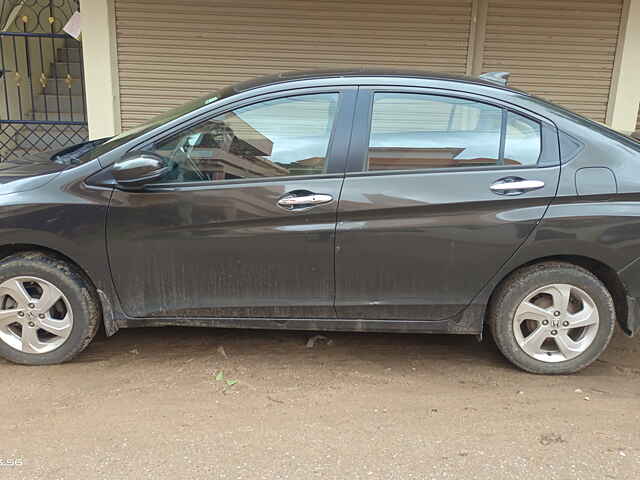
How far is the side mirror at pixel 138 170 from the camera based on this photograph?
304cm

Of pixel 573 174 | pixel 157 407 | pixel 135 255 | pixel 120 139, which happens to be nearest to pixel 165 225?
pixel 135 255

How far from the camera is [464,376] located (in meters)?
3.43

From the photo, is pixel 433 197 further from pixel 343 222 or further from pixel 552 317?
pixel 552 317

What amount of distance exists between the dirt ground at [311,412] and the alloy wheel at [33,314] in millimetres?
174

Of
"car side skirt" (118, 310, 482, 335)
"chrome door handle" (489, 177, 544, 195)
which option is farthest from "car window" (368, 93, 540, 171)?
"car side skirt" (118, 310, 482, 335)

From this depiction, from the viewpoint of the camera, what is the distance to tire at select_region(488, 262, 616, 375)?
10.6 ft

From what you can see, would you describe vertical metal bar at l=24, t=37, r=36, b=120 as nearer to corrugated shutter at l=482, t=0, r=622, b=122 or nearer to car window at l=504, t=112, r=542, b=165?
corrugated shutter at l=482, t=0, r=622, b=122

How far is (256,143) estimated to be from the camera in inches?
128

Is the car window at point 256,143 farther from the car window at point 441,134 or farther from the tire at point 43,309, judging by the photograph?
the tire at point 43,309

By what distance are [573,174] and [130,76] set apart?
5364mm

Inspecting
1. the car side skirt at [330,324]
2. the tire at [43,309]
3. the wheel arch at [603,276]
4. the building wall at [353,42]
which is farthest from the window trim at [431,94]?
the building wall at [353,42]

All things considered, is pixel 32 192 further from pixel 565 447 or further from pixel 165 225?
pixel 565 447

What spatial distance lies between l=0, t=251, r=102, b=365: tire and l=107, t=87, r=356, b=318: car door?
0.24 meters

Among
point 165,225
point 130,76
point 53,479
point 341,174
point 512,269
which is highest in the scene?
point 130,76
